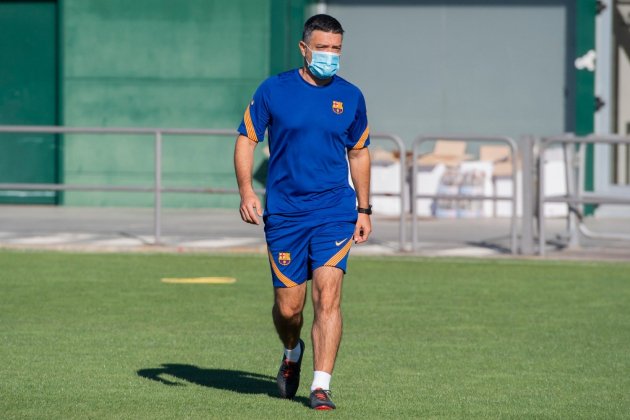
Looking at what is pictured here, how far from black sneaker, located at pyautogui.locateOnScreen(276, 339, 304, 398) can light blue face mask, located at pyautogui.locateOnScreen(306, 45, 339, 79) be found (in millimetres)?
1560

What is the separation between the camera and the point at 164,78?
2580cm

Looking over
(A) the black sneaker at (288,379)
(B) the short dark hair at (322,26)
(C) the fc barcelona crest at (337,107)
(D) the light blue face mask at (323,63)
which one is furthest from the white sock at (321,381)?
(B) the short dark hair at (322,26)

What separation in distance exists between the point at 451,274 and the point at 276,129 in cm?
778

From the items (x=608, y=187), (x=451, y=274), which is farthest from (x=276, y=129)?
(x=608, y=187)

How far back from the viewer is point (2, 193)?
82.5 feet

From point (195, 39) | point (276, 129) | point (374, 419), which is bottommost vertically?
point (374, 419)

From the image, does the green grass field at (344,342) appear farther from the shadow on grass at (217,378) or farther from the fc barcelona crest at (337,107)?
the fc barcelona crest at (337,107)

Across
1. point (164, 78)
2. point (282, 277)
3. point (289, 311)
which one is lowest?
point (289, 311)

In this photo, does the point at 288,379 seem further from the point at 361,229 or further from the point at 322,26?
the point at 322,26

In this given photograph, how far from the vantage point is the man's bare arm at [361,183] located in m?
8.51

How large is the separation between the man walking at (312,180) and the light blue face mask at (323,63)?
0.05 feet

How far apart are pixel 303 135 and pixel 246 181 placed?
1.22 feet

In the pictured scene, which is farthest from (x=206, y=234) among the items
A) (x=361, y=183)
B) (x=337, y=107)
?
(x=337, y=107)

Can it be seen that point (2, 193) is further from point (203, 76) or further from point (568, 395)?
point (568, 395)
